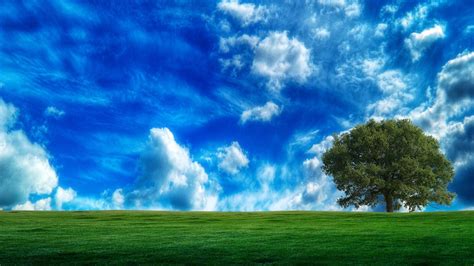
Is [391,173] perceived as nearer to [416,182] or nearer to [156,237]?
[416,182]

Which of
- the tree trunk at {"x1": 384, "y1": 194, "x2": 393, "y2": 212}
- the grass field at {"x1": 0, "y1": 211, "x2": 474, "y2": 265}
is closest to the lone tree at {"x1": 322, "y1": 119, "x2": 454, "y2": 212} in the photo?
the tree trunk at {"x1": 384, "y1": 194, "x2": 393, "y2": 212}

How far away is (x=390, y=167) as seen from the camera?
243 ft

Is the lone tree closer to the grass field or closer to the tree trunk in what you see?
the tree trunk

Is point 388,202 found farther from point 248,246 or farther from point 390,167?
point 248,246

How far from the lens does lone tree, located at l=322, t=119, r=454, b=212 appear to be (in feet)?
242

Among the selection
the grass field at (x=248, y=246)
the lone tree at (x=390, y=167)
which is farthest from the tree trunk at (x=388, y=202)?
the grass field at (x=248, y=246)

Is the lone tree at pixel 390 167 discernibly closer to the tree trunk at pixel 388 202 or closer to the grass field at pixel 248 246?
the tree trunk at pixel 388 202

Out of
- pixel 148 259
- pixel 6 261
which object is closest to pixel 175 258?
pixel 148 259

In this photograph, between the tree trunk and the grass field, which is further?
the tree trunk

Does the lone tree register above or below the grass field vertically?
above

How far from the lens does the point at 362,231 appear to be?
1305 inches

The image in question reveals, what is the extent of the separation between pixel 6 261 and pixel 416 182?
66003 millimetres

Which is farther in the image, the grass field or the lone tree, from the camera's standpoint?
the lone tree

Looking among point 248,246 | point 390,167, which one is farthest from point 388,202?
point 248,246
